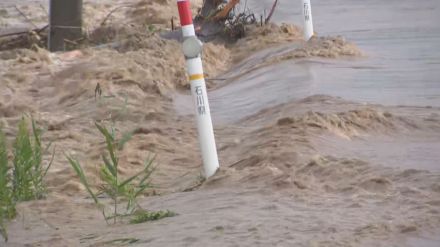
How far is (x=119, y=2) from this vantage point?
18438mm

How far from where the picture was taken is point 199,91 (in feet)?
24.9

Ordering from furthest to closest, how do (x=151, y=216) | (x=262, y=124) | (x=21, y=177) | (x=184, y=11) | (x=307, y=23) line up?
(x=307, y=23), (x=262, y=124), (x=184, y=11), (x=21, y=177), (x=151, y=216)

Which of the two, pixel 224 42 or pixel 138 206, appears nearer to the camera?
pixel 138 206

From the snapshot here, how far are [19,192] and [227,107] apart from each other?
3.48 m

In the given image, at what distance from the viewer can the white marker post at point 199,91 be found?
749 centimetres

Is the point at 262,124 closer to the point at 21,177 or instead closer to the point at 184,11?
the point at 184,11

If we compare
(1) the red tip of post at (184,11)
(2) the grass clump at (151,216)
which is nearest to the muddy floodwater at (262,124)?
(2) the grass clump at (151,216)

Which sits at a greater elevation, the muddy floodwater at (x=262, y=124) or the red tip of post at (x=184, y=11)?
the red tip of post at (x=184, y=11)

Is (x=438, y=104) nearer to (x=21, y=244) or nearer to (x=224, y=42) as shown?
(x=21, y=244)

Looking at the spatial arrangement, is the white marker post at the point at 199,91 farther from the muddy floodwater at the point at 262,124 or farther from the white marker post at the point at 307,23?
the white marker post at the point at 307,23

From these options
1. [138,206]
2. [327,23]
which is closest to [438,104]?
[138,206]

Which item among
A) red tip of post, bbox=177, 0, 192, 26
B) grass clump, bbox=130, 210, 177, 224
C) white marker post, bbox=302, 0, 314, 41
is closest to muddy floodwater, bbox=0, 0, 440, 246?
grass clump, bbox=130, 210, 177, 224

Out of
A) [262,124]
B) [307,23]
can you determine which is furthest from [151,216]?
[307,23]

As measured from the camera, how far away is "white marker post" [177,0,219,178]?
7488 millimetres
